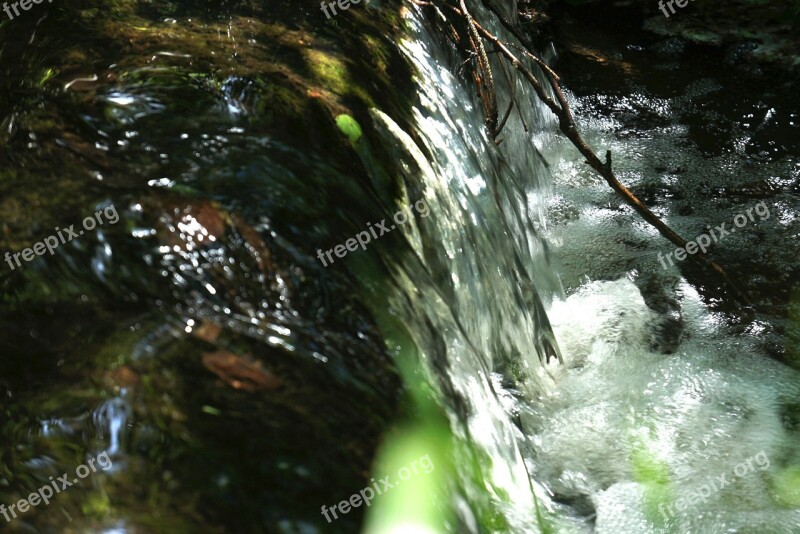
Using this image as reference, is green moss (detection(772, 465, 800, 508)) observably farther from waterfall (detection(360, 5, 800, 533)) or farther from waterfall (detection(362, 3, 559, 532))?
waterfall (detection(362, 3, 559, 532))

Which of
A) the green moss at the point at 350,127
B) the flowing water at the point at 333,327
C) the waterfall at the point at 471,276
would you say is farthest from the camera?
the green moss at the point at 350,127

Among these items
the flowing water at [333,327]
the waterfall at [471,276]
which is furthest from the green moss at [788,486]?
the waterfall at [471,276]

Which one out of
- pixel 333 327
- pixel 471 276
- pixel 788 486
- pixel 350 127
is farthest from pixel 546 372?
pixel 333 327

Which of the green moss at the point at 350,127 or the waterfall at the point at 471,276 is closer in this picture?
the waterfall at the point at 471,276

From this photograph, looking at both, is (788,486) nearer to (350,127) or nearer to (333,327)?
(333,327)

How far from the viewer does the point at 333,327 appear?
6.01 feet

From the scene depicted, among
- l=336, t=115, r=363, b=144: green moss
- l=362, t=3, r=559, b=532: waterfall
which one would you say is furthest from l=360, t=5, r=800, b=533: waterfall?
l=336, t=115, r=363, b=144: green moss

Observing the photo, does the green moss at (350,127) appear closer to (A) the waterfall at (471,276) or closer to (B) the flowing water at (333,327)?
(B) the flowing water at (333,327)

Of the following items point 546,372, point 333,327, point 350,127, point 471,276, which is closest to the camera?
point 333,327

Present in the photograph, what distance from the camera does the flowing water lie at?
5.05ft

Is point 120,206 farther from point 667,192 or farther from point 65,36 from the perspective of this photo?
point 667,192

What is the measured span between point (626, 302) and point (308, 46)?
6.17 feet

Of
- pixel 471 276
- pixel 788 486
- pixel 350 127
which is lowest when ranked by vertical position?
pixel 788 486

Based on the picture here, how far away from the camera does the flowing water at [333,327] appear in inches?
60.6
